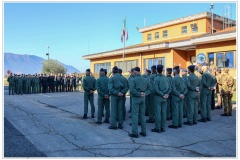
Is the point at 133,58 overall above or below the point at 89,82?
above

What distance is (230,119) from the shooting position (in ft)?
32.9

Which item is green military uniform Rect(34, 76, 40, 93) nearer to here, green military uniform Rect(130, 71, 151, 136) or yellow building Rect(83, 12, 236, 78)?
yellow building Rect(83, 12, 236, 78)

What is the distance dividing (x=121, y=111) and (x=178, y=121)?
80.9 inches

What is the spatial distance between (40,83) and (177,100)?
18.1 meters

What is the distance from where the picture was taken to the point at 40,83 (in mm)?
24047

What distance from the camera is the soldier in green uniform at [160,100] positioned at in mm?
8070

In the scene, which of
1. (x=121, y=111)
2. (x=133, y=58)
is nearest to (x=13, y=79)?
(x=133, y=58)

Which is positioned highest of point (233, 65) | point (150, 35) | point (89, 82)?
point (150, 35)

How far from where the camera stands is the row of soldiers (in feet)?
75.4

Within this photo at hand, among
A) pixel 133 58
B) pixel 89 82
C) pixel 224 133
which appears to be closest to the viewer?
pixel 224 133

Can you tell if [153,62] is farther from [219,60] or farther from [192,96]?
[192,96]

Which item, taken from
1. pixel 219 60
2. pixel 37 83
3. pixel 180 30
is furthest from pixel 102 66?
pixel 219 60

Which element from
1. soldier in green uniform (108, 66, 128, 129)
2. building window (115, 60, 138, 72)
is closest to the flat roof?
building window (115, 60, 138, 72)

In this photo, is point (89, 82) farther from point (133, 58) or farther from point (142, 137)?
point (133, 58)
